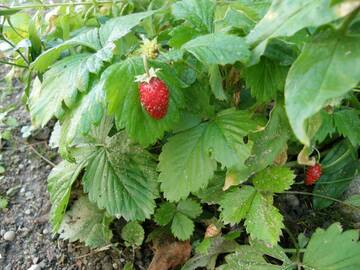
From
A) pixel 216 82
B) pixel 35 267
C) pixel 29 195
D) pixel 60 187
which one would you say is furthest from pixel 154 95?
pixel 29 195

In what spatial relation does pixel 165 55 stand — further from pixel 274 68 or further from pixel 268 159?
pixel 268 159

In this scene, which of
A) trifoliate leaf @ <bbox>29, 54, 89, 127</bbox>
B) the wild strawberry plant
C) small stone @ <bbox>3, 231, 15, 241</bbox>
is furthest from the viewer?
small stone @ <bbox>3, 231, 15, 241</bbox>

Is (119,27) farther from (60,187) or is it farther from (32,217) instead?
(32,217)

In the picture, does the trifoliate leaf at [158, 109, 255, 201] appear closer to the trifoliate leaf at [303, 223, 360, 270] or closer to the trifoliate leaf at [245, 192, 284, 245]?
the trifoliate leaf at [245, 192, 284, 245]

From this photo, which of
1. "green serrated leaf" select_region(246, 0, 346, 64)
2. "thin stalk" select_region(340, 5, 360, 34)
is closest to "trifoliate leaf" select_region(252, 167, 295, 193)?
"green serrated leaf" select_region(246, 0, 346, 64)

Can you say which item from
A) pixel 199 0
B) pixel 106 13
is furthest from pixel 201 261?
pixel 106 13

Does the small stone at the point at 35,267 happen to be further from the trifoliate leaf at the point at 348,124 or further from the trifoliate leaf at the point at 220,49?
the trifoliate leaf at the point at 348,124
